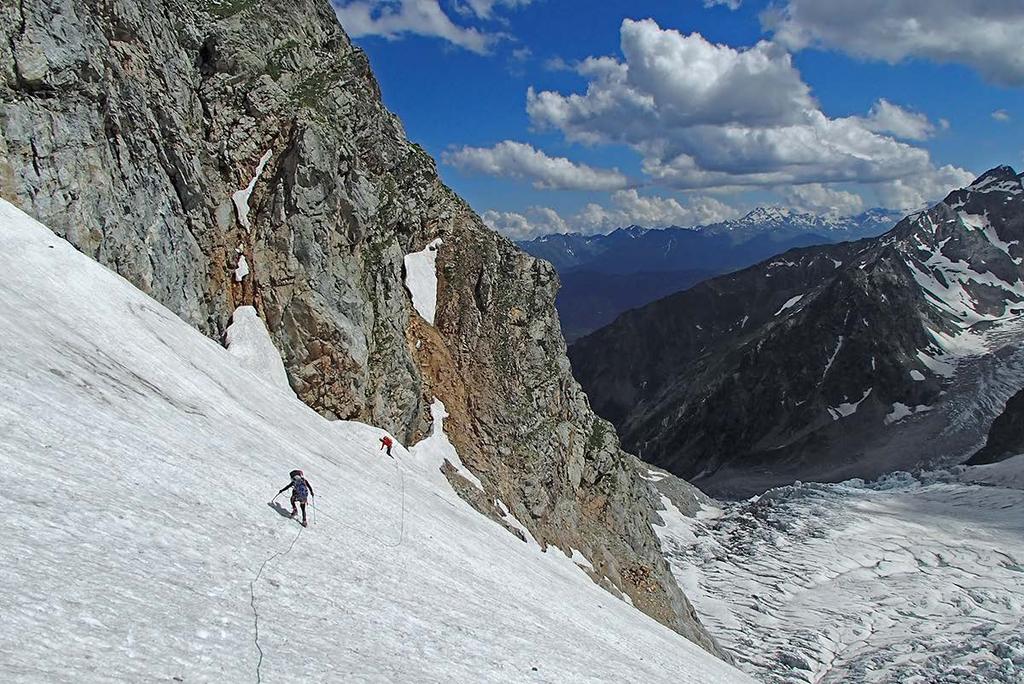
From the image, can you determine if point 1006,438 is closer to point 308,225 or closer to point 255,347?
point 308,225

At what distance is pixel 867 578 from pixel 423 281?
70899 mm

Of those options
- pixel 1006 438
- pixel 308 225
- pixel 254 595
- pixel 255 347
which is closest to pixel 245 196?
pixel 308 225

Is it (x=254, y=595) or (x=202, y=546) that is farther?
(x=202, y=546)

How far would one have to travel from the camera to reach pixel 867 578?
87.9 m

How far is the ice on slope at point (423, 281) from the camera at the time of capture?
53219 mm

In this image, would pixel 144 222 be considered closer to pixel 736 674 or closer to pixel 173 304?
pixel 173 304

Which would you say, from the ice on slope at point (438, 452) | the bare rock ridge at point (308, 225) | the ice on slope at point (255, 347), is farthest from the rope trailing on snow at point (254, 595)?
the ice on slope at point (438, 452)

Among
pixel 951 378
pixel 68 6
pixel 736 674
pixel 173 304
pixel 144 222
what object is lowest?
pixel 736 674

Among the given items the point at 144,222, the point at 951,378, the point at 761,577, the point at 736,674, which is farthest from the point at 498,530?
the point at 951,378

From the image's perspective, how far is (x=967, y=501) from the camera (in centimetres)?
12212

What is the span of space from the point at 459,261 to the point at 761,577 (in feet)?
193

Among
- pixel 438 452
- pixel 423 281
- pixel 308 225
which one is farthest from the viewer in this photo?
pixel 423 281

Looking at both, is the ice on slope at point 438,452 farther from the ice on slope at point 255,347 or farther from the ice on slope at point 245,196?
the ice on slope at point 245,196

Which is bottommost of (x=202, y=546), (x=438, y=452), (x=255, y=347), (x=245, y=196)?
(x=202, y=546)
